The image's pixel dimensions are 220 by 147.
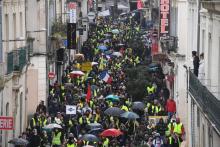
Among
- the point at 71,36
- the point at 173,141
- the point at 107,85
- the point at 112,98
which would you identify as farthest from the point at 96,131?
the point at 71,36

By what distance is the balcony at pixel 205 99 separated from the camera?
24.4m

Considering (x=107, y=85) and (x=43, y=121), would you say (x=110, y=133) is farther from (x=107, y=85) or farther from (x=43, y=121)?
(x=107, y=85)

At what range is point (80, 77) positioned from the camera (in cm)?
5275

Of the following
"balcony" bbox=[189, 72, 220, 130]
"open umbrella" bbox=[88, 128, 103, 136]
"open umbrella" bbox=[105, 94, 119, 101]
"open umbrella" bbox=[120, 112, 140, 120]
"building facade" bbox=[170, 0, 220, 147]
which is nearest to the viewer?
"balcony" bbox=[189, 72, 220, 130]

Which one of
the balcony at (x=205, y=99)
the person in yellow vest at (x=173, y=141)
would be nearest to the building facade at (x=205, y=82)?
the balcony at (x=205, y=99)

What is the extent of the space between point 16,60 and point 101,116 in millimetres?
5445

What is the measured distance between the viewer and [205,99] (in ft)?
88.7

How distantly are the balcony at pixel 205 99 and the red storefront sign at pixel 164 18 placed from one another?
1913 centimetres

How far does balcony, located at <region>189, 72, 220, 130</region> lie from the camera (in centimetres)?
2437

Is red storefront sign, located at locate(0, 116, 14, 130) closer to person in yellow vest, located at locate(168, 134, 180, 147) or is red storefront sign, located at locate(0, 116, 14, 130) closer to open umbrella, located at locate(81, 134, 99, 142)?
open umbrella, located at locate(81, 134, 99, 142)

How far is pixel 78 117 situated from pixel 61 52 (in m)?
16.9

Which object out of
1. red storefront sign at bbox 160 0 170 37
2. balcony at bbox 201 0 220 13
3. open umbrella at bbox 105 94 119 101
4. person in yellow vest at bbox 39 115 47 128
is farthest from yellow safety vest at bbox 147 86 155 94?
balcony at bbox 201 0 220 13

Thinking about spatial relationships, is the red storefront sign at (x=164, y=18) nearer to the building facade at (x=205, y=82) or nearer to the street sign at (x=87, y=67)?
the street sign at (x=87, y=67)

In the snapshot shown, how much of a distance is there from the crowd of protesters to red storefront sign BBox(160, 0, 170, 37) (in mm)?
2805
